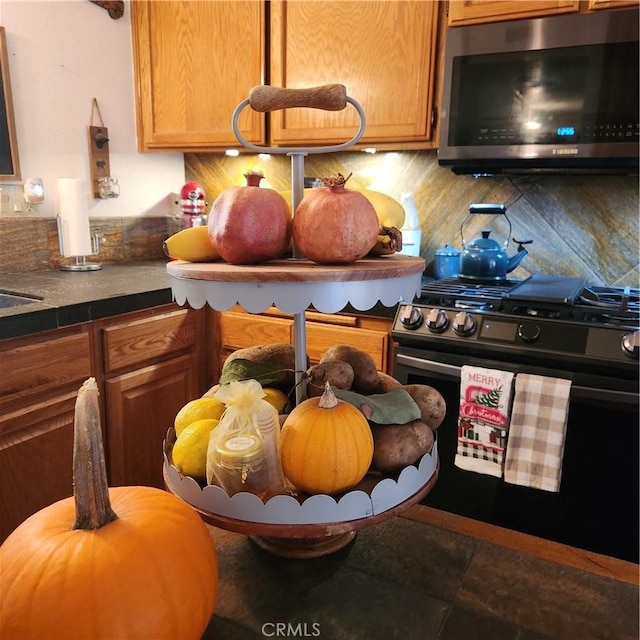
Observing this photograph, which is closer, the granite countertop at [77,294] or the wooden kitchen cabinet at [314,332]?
the granite countertop at [77,294]

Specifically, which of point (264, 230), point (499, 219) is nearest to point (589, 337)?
point (499, 219)

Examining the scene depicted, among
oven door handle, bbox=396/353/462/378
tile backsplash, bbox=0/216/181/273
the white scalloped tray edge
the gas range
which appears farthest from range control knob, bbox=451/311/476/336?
tile backsplash, bbox=0/216/181/273

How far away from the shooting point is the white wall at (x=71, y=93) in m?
1.96

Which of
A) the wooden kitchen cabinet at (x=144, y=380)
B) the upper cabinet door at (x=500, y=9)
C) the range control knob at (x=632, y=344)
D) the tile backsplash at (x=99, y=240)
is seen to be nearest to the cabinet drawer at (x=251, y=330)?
Result: the wooden kitchen cabinet at (x=144, y=380)

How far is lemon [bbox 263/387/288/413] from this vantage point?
0.68 m

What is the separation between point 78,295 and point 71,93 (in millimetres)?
1014

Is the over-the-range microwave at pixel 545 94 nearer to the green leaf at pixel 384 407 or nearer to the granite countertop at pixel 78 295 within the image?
the granite countertop at pixel 78 295

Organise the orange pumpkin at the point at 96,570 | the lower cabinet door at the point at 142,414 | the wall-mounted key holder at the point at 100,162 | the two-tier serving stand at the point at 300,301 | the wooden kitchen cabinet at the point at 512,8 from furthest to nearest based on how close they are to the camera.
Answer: the wall-mounted key holder at the point at 100,162
the lower cabinet door at the point at 142,414
the wooden kitchen cabinet at the point at 512,8
the two-tier serving stand at the point at 300,301
the orange pumpkin at the point at 96,570

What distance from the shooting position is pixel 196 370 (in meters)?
2.03

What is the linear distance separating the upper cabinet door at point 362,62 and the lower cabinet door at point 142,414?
1007mm

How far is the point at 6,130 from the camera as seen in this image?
190 centimetres

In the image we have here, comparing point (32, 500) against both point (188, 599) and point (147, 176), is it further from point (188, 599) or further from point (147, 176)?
point (147, 176)

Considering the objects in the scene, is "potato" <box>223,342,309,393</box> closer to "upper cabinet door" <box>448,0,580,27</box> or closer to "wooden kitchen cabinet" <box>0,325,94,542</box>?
"wooden kitchen cabinet" <box>0,325,94,542</box>

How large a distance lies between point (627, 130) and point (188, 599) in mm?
1688
